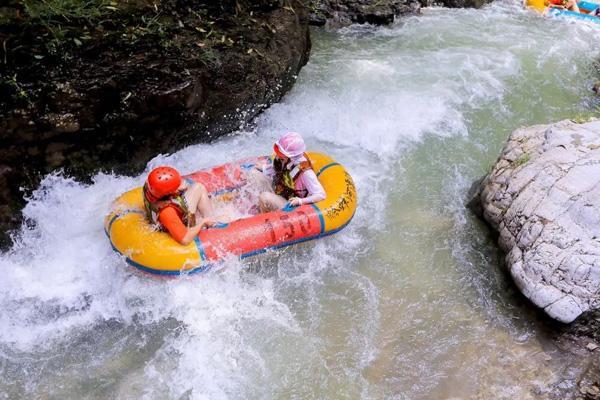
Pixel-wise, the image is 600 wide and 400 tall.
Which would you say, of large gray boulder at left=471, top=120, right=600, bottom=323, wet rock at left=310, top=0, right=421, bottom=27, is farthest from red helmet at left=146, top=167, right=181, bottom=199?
wet rock at left=310, top=0, right=421, bottom=27

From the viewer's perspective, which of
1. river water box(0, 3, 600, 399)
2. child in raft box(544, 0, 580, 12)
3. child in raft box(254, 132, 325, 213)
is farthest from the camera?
child in raft box(544, 0, 580, 12)

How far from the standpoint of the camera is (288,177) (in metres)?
5.27

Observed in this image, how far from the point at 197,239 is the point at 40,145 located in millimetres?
1753

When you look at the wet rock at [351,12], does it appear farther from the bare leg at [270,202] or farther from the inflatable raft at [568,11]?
the bare leg at [270,202]

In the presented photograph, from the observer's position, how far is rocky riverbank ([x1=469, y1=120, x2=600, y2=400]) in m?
4.41

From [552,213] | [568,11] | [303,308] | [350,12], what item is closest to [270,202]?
[303,308]

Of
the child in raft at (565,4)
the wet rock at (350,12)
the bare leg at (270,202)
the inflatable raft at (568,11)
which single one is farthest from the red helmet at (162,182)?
the child in raft at (565,4)

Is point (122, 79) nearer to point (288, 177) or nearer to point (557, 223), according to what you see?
point (288, 177)

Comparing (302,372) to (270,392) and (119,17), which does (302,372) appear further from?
(119,17)

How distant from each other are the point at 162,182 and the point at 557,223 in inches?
143

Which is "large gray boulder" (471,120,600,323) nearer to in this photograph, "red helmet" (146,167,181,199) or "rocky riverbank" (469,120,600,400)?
"rocky riverbank" (469,120,600,400)

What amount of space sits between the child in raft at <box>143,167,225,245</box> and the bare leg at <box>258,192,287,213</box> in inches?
24.7

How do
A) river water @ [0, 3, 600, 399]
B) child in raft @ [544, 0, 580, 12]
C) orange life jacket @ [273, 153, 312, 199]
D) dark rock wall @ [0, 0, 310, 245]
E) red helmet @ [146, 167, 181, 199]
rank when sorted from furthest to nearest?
child in raft @ [544, 0, 580, 12]
orange life jacket @ [273, 153, 312, 199]
dark rock wall @ [0, 0, 310, 245]
red helmet @ [146, 167, 181, 199]
river water @ [0, 3, 600, 399]

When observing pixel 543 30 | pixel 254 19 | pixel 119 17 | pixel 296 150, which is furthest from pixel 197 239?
pixel 543 30
